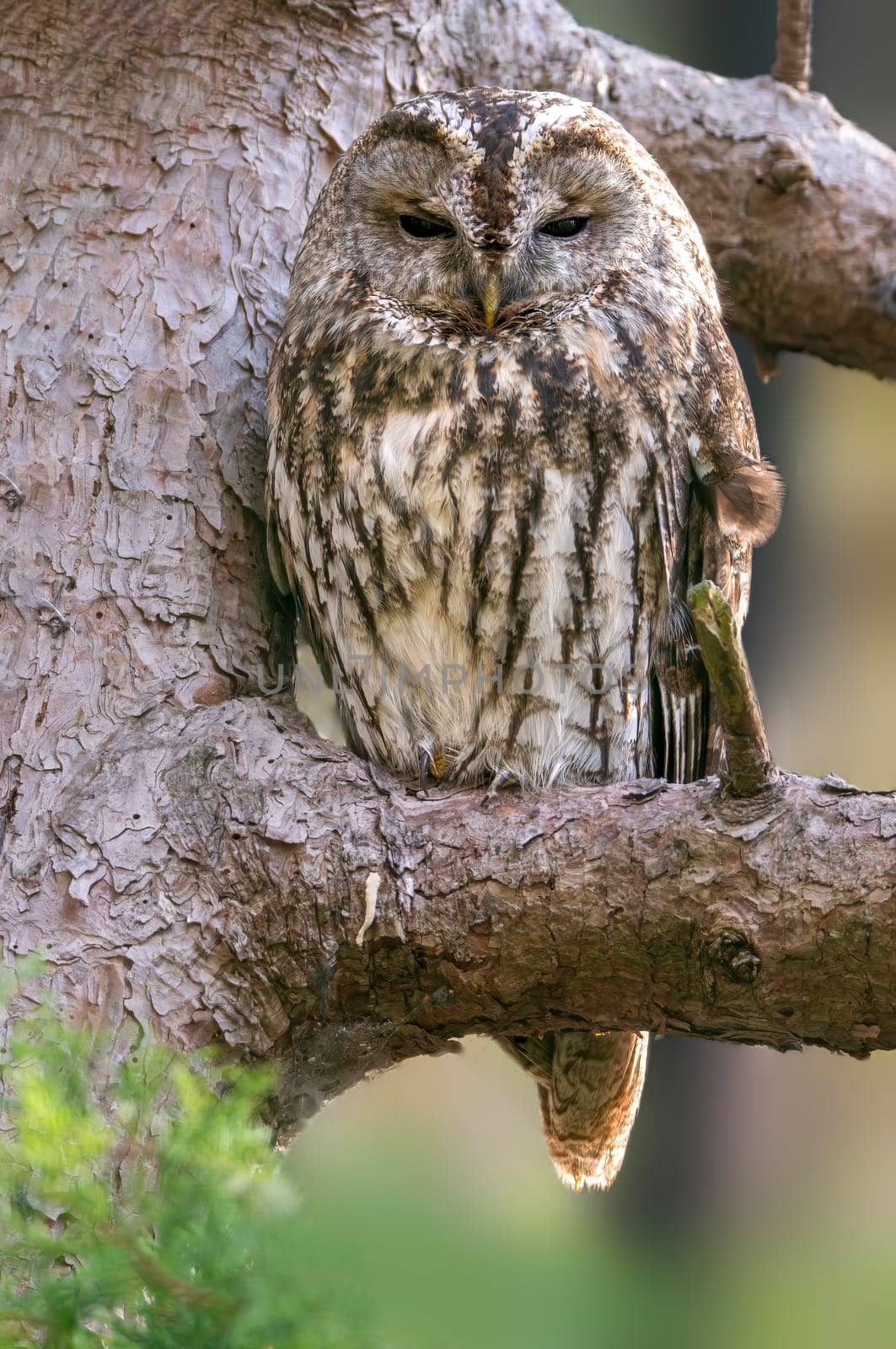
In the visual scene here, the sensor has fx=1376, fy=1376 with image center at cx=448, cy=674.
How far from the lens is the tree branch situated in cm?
230

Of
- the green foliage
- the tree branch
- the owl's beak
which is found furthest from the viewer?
the tree branch

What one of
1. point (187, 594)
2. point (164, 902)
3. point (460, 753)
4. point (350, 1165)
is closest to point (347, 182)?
point (187, 594)

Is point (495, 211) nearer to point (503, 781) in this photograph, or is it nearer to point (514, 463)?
point (514, 463)

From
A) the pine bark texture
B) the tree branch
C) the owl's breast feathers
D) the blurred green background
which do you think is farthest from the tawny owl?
the tree branch

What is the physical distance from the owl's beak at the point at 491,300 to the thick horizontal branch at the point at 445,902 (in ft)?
1.97

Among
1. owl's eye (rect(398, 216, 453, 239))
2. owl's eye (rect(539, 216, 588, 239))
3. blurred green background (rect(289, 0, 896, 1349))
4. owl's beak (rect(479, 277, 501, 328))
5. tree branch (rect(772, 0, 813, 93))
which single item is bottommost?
blurred green background (rect(289, 0, 896, 1349))

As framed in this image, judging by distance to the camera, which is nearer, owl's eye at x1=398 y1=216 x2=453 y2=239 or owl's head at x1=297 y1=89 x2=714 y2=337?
owl's head at x1=297 y1=89 x2=714 y2=337

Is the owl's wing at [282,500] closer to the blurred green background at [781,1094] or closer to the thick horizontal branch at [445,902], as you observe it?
the thick horizontal branch at [445,902]

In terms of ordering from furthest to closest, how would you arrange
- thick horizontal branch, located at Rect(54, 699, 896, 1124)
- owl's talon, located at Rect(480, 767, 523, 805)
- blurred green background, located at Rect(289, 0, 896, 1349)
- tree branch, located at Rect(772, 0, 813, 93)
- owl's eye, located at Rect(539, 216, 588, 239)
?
1. blurred green background, located at Rect(289, 0, 896, 1349)
2. tree branch, located at Rect(772, 0, 813, 93)
3. owl's eye, located at Rect(539, 216, 588, 239)
4. owl's talon, located at Rect(480, 767, 523, 805)
5. thick horizontal branch, located at Rect(54, 699, 896, 1124)

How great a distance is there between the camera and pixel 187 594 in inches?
70.2

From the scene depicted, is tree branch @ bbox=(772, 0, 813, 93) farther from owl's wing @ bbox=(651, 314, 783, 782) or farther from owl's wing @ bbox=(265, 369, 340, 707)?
owl's wing @ bbox=(265, 369, 340, 707)

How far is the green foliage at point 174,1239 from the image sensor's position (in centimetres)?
76

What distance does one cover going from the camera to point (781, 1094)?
131 inches

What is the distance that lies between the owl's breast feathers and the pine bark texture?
0.16 metres
